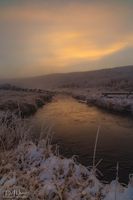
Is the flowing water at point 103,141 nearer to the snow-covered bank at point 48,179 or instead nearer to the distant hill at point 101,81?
the snow-covered bank at point 48,179

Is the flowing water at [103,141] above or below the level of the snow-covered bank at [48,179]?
below

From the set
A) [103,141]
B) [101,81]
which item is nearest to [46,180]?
[103,141]

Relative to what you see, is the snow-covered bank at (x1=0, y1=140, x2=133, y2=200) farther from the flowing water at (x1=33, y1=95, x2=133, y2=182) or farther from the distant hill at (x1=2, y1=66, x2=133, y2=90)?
the distant hill at (x1=2, y1=66, x2=133, y2=90)

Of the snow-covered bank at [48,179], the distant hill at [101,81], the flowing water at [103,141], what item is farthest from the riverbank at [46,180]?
the distant hill at [101,81]

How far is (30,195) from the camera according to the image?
16.1 feet

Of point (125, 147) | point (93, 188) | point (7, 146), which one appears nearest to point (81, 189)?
point (93, 188)

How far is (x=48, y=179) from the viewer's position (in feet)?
19.4

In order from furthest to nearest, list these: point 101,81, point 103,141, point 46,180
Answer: point 101,81
point 103,141
point 46,180

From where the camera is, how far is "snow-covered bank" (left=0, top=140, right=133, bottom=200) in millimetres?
5051

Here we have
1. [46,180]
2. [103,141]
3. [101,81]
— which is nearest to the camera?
[46,180]

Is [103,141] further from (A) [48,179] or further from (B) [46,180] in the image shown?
(B) [46,180]

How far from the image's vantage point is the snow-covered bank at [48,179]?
5051mm

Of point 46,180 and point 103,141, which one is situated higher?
point 46,180

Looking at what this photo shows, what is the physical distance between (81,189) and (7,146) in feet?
10.7
